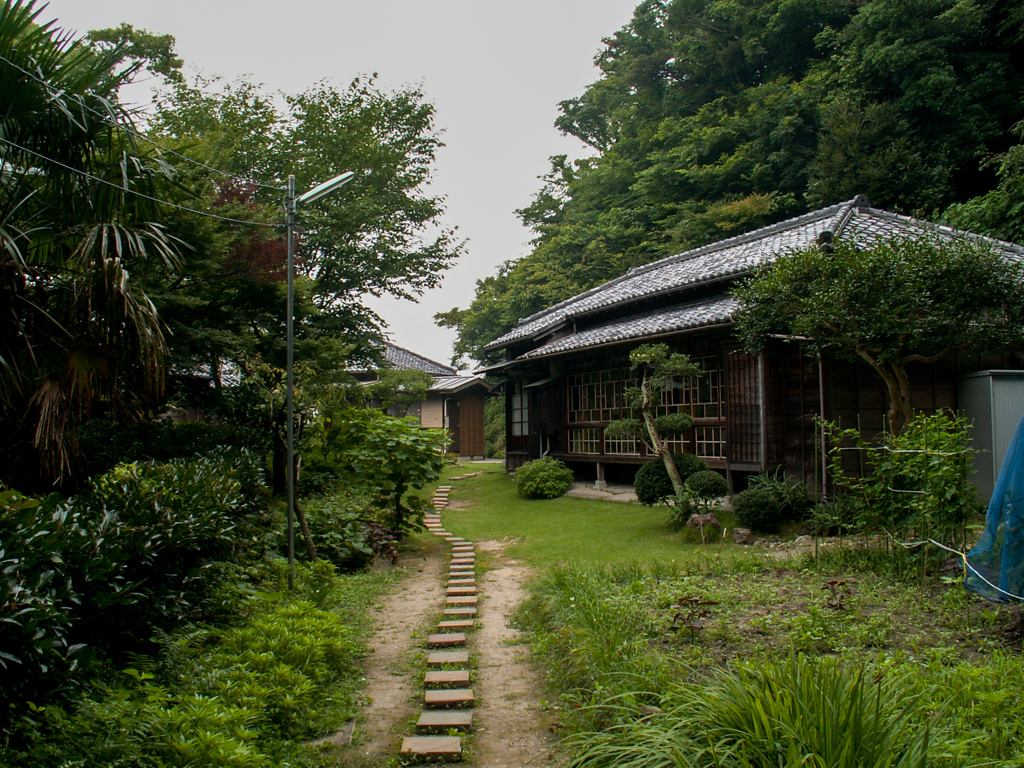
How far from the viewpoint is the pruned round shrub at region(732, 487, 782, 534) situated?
27.0ft

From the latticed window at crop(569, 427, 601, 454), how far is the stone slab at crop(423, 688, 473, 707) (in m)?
9.97

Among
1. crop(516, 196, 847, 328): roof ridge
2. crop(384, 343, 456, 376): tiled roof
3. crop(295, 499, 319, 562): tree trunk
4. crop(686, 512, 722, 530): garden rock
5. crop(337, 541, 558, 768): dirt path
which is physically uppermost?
crop(516, 196, 847, 328): roof ridge

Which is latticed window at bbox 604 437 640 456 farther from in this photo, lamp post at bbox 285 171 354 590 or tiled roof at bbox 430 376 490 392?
tiled roof at bbox 430 376 490 392

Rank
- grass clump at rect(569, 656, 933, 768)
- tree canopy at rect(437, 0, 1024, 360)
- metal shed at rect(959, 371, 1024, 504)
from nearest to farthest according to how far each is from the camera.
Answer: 1. grass clump at rect(569, 656, 933, 768)
2. metal shed at rect(959, 371, 1024, 504)
3. tree canopy at rect(437, 0, 1024, 360)

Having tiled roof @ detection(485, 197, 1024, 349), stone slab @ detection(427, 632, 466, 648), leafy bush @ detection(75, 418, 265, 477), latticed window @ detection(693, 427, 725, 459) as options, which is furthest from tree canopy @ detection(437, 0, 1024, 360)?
leafy bush @ detection(75, 418, 265, 477)

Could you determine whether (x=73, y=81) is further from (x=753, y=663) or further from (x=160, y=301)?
(x=753, y=663)

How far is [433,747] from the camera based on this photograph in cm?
324

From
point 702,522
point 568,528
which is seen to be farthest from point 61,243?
point 702,522

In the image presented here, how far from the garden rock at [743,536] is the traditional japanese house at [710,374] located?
108 centimetres

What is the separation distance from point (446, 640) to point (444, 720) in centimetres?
129

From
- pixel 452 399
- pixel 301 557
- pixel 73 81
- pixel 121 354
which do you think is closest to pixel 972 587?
pixel 301 557

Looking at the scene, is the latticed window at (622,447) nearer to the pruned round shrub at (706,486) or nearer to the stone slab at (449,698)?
the pruned round shrub at (706,486)

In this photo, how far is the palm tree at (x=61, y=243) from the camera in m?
4.81

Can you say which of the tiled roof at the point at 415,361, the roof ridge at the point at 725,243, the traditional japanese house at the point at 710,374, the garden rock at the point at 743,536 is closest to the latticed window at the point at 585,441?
the traditional japanese house at the point at 710,374
